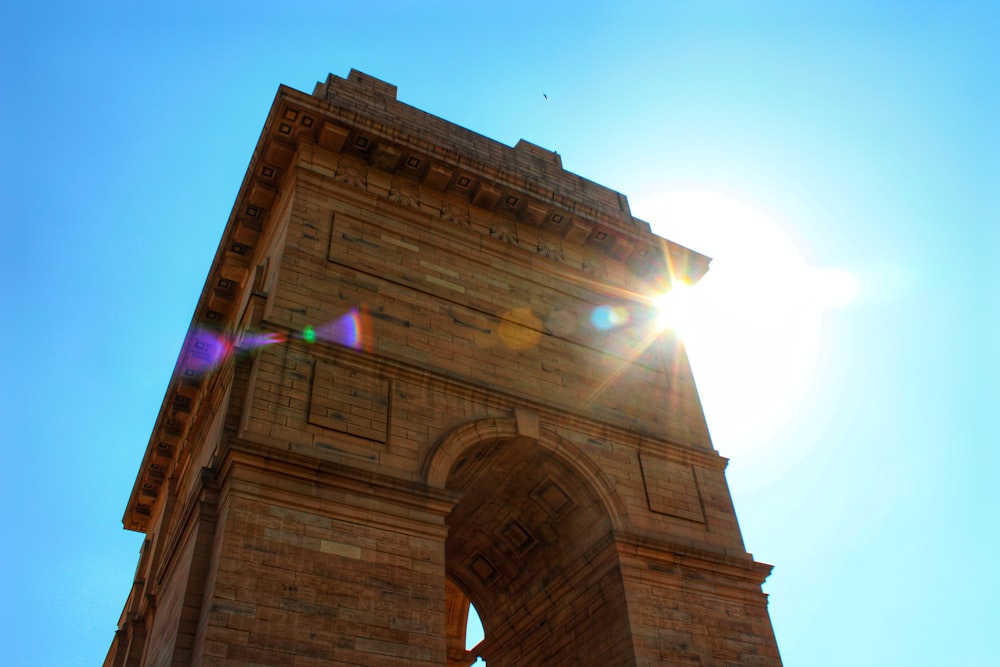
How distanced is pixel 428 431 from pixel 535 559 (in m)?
3.91

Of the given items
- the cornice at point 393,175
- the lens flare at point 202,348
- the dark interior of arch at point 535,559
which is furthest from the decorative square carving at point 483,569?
the lens flare at point 202,348

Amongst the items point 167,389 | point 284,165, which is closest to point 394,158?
point 284,165

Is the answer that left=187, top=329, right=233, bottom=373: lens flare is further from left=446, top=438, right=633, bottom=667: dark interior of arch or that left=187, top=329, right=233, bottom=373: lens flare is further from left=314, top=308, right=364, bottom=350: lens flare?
left=446, top=438, right=633, bottom=667: dark interior of arch

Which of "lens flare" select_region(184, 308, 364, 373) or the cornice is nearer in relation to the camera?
"lens flare" select_region(184, 308, 364, 373)

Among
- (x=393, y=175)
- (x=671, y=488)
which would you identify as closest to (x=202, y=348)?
(x=393, y=175)

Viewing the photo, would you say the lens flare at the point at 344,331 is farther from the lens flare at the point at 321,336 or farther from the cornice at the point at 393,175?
the cornice at the point at 393,175

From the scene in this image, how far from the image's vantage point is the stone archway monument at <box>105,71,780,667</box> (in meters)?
11.1

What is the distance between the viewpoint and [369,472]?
12.1m

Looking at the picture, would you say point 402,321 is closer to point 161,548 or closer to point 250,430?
point 250,430

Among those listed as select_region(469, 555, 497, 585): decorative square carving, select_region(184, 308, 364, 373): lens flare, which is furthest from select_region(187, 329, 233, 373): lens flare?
select_region(469, 555, 497, 585): decorative square carving

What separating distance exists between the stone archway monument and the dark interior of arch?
51 mm

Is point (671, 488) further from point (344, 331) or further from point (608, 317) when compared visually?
point (344, 331)

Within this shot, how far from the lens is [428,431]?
13414mm

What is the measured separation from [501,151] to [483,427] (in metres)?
8.26
